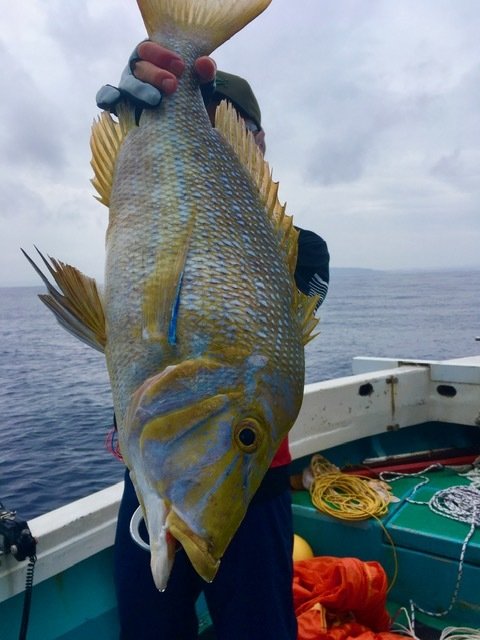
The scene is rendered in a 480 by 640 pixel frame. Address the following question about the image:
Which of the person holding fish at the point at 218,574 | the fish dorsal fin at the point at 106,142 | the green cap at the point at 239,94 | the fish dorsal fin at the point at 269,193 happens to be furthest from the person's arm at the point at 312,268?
the fish dorsal fin at the point at 106,142

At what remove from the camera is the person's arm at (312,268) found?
2.06 metres

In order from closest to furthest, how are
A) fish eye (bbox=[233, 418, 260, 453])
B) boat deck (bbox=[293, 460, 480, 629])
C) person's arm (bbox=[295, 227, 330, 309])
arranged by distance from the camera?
fish eye (bbox=[233, 418, 260, 453]) → person's arm (bbox=[295, 227, 330, 309]) → boat deck (bbox=[293, 460, 480, 629])

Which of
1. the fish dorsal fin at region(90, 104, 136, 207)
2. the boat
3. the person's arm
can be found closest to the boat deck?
the boat

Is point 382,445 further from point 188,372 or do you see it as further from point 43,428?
point 43,428

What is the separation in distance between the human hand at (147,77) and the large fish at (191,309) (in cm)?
6

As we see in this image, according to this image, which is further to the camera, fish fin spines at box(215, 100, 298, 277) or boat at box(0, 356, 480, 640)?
boat at box(0, 356, 480, 640)

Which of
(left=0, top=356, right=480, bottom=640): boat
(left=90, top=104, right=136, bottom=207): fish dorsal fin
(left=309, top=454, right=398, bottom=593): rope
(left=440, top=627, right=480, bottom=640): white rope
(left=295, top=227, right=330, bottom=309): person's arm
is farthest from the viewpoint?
(left=309, top=454, right=398, bottom=593): rope

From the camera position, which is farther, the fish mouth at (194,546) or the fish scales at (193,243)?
the fish scales at (193,243)

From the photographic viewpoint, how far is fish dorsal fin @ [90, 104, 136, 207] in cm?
182

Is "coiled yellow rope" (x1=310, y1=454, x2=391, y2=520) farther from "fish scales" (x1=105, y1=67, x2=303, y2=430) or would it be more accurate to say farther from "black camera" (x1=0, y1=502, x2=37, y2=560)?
"fish scales" (x1=105, y1=67, x2=303, y2=430)

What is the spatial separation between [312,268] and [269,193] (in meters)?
0.43

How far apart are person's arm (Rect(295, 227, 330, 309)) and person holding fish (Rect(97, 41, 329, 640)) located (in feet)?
0.28

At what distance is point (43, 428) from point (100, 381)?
5971 millimetres

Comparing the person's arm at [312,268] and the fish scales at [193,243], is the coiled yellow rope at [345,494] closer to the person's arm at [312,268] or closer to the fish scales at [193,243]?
the person's arm at [312,268]
